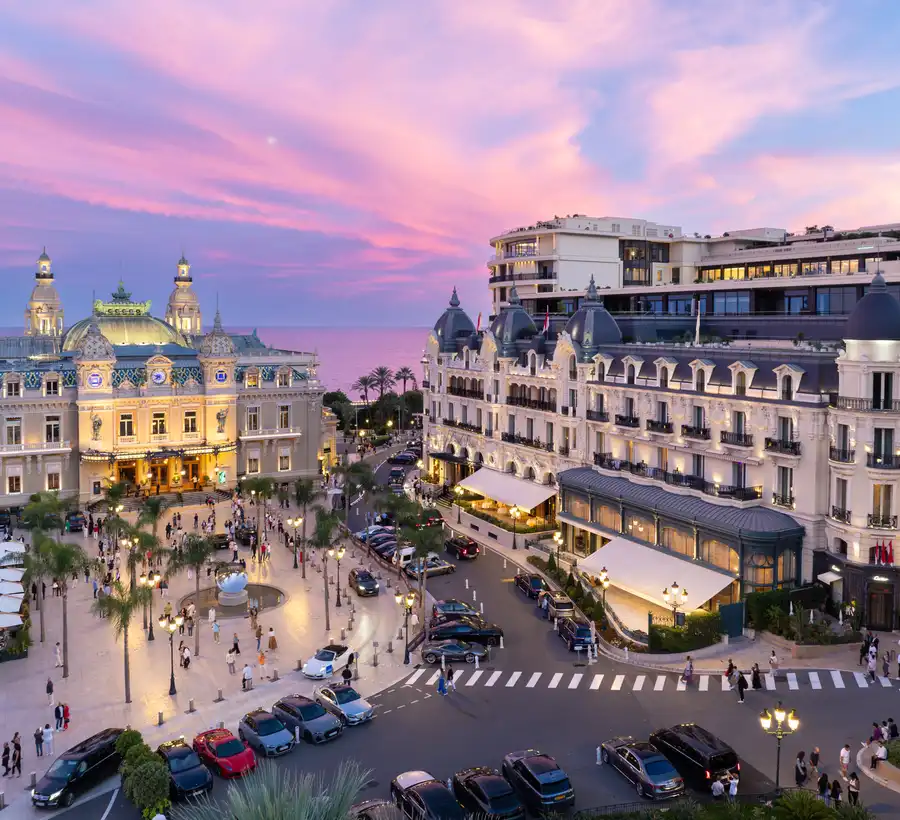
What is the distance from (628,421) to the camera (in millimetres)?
55312

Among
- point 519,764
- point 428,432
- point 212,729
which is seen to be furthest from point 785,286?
point 212,729

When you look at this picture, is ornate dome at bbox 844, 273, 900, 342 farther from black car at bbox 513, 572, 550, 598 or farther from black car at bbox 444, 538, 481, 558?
black car at bbox 444, 538, 481, 558

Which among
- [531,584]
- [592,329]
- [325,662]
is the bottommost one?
[325,662]

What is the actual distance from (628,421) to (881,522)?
17.7 meters

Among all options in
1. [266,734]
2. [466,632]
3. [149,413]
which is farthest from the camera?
[149,413]

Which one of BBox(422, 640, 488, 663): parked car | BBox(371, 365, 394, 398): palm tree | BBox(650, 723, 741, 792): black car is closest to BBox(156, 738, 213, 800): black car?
BBox(422, 640, 488, 663): parked car

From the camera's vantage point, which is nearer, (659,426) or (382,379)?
(659,426)

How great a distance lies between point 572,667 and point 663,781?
40.1 feet

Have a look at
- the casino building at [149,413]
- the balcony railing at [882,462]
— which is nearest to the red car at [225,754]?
the balcony railing at [882,462]

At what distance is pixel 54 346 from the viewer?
305 feet

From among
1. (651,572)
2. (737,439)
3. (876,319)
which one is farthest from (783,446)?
(651,572)

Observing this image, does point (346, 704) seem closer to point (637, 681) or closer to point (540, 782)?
point (540, 782)

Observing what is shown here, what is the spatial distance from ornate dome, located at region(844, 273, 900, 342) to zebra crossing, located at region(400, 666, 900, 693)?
1565cm

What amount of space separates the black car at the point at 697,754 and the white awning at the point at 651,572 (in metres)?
13.6
